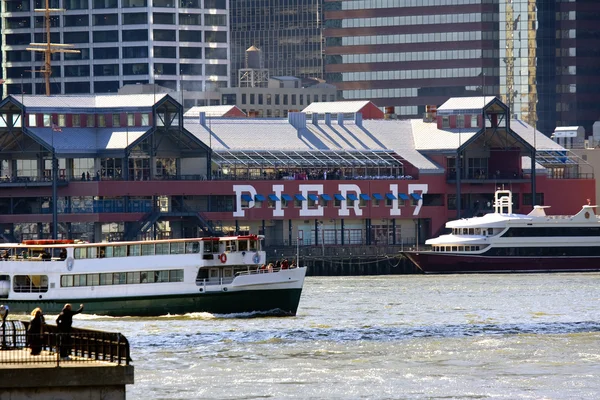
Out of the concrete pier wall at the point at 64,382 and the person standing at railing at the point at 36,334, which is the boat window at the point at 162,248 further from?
the concrete pier wall at the point at 64,382

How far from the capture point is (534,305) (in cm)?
11525

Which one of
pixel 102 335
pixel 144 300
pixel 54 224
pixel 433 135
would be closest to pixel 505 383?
pixel 102 335

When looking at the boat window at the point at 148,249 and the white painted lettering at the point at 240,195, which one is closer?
the boat window at the point at 148,249

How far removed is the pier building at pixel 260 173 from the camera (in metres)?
165

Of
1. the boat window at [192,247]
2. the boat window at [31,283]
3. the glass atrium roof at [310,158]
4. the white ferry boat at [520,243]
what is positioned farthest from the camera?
the glass atrium roof at [310,158]

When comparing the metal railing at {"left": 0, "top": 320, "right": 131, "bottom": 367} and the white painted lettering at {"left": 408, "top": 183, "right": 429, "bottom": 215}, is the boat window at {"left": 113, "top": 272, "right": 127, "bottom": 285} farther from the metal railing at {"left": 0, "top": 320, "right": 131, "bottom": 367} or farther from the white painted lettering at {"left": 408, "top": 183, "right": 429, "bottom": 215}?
the white painted lettering at {"left": 408, "top": 183, "right": 429, "bottom": 215}

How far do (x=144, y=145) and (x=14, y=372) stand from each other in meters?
115

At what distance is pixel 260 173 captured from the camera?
174 m

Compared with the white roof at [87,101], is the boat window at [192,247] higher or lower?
lower

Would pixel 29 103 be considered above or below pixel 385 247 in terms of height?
above

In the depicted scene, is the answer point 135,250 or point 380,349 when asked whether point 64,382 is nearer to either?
point 380,349

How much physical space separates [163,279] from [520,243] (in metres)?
66.5

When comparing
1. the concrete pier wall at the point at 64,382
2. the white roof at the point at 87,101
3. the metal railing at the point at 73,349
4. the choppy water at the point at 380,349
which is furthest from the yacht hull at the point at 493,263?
the concrete pier wall at the point at 64,382

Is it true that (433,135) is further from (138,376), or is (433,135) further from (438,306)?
(138,376)
